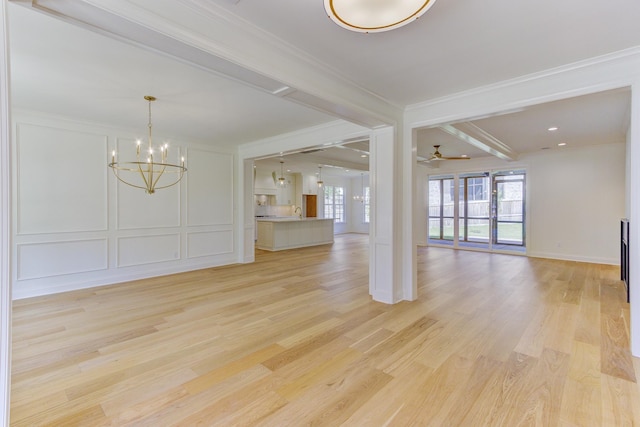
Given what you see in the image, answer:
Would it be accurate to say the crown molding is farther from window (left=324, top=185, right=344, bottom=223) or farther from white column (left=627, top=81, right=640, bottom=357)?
window (left=324, top=185, right=344, bottom=223)

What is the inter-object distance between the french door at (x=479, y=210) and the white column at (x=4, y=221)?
9326mm

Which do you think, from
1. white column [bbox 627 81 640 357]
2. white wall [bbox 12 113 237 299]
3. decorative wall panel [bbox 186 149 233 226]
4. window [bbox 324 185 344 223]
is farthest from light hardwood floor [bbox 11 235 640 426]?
window [bbox 324 185 344 223]

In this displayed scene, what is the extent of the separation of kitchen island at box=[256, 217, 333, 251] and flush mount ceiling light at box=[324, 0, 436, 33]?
729cm

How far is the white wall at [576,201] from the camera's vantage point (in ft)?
21.0

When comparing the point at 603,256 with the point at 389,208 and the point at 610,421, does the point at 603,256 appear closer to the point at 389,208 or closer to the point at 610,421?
the point at 389,208

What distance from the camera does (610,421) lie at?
1.79 meters

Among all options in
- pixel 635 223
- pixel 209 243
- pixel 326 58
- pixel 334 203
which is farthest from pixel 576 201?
pixel 334 203

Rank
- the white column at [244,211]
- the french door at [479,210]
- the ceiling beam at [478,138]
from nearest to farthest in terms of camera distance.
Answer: the ceiling beam at [478,138] < the white column at [244,211] < the french door at [479,210]

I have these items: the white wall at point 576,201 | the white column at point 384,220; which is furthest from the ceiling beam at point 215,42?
the white wall at point 576,201

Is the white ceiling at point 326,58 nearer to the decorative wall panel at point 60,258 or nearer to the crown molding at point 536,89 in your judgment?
the crown molding at point 536,89

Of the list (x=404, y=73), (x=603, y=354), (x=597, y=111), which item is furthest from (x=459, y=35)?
(x=597, y=111)

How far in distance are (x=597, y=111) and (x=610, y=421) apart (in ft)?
13.9

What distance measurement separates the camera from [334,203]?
1415 cm

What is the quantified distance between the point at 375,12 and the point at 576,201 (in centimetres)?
765
